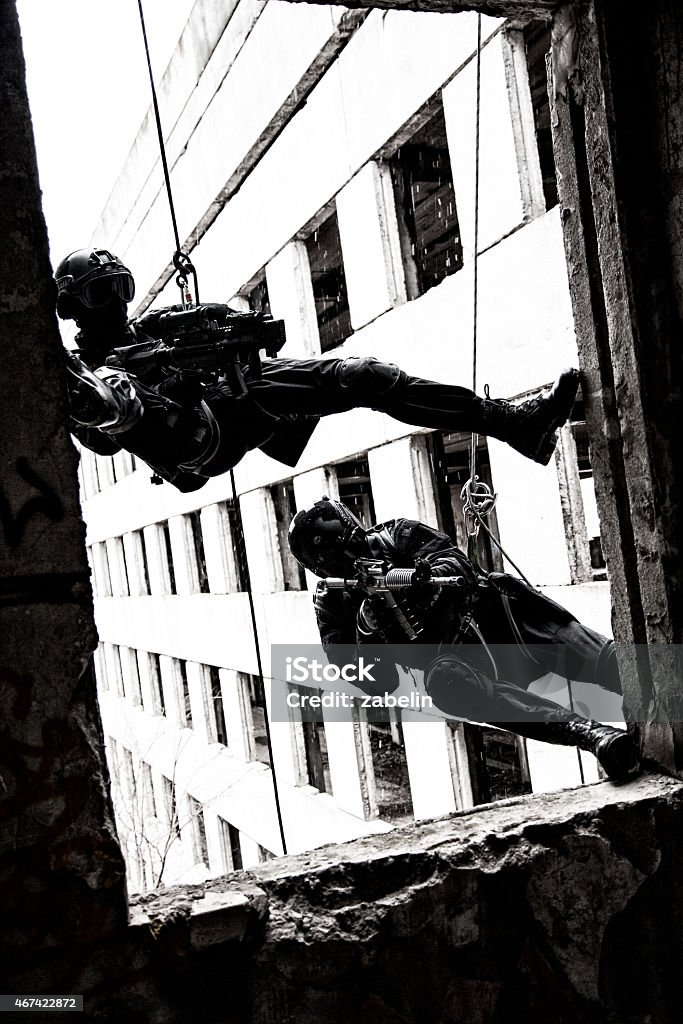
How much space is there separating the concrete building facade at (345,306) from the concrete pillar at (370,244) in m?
0.02

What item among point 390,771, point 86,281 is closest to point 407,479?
point 390,771

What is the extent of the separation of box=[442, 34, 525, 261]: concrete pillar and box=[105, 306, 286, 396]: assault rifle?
4487mm

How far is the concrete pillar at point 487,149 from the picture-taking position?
22.9 feet

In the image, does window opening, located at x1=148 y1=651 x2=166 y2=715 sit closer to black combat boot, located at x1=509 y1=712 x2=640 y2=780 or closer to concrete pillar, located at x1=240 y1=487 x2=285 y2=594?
concrete pillar, located at x1=240 y1=487 x2=285 y2=594

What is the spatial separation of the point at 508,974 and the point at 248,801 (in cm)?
864

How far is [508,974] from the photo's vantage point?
2875 mm

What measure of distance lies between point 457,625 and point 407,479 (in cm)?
437

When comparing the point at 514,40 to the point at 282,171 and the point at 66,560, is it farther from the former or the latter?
the point at 66,560

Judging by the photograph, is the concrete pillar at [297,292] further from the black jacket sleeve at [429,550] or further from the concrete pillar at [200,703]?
the black jacket sleeve at [429,550]

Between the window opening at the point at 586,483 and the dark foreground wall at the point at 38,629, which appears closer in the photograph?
the dark foreground wall at the point at 38,629

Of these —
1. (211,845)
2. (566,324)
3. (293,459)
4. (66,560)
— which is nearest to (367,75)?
(566,324)

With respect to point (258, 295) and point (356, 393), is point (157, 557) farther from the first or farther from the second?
point (356, 393)

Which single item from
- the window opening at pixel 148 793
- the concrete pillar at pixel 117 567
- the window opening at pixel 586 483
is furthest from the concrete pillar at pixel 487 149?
the window opening at pixel 148 793

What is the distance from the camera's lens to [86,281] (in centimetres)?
303
